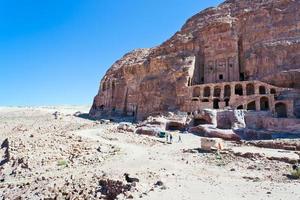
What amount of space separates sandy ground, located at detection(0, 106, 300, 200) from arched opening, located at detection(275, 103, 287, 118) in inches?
508

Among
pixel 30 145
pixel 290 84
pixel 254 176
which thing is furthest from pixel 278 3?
pixel 30 145

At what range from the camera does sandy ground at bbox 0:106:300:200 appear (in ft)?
37.3

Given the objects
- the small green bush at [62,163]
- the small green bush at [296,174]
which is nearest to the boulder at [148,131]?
the small green bush at [62,163]

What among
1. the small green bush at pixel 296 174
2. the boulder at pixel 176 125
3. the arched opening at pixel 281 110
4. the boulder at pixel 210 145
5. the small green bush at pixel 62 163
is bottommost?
the small green bush at pixel 62 163

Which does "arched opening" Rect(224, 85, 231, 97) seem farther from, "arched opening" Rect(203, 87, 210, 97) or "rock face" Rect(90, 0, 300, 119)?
"arched opening" Rect(203, 87, 210, 97)

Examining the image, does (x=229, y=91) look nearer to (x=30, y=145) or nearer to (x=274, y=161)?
(x=274, y=161)

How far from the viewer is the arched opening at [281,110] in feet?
105

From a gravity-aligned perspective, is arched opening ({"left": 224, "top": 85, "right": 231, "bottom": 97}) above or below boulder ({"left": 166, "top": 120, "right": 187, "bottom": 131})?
above

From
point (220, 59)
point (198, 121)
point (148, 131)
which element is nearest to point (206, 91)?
point (220, 59)

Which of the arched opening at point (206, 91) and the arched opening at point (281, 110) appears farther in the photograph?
the arched opening at point (206, 91)

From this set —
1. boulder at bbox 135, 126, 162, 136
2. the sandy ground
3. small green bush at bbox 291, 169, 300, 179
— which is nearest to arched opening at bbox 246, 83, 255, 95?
boulder at bbox 135, 126, 162, 136

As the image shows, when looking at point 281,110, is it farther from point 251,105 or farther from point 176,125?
point 176,125

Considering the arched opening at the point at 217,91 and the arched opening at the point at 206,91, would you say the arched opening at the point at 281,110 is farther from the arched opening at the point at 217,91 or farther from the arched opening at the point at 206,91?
the arched opening at the point at 206,91

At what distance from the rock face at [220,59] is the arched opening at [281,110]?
3.30ft
